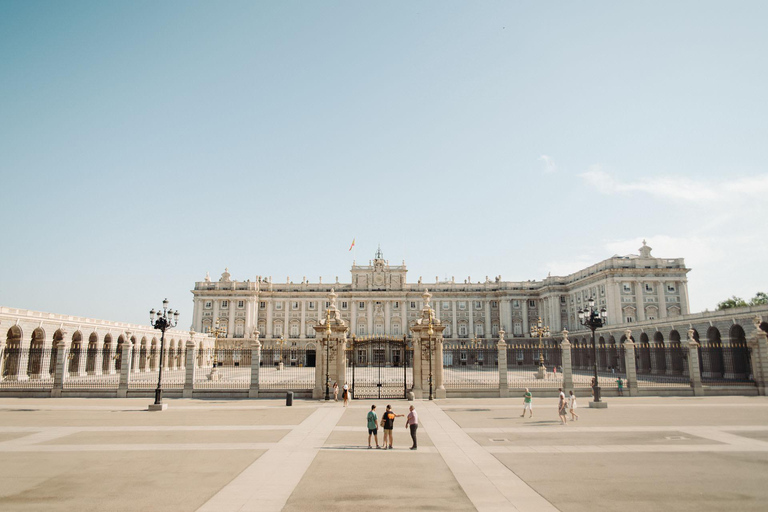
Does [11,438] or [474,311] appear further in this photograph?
[474,311]

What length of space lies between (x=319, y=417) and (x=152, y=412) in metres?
8.70

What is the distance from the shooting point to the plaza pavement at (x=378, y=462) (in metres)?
10.5

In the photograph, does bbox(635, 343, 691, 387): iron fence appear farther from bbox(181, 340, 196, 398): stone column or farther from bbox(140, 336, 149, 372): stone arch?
bbox(140, 336, 149, 372): stone arch

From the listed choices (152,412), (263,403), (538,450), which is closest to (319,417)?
(263,403)

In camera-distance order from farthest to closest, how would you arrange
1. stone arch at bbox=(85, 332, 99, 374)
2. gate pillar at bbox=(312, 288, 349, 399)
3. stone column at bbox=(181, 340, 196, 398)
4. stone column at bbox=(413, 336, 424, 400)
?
stone arch at bbox=(85, 332, 99, 374)
stone column at bbox=(181, 340, 196, 398)
stone column at bbox=(413, 336, 424, 400)
gate pillar at bbox=(312, 288, 349, 399)

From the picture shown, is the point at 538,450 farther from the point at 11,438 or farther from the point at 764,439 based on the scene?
the point at 11,438

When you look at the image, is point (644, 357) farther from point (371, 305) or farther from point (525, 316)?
point (371, 305)

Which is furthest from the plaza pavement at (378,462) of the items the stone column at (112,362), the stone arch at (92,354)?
the stone column at (112,362)

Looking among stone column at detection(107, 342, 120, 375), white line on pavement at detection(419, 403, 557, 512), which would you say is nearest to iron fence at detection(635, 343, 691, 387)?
white line on pavement at detection(419, 403, 557, 512)

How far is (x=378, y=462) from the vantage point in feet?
45.9

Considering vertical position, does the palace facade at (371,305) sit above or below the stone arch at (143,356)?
above

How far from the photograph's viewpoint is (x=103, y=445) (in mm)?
16156

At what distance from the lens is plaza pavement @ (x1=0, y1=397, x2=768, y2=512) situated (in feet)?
34.4

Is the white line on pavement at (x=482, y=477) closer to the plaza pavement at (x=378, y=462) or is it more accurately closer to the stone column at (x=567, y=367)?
the plaza pavement at (x=378, y=462)
